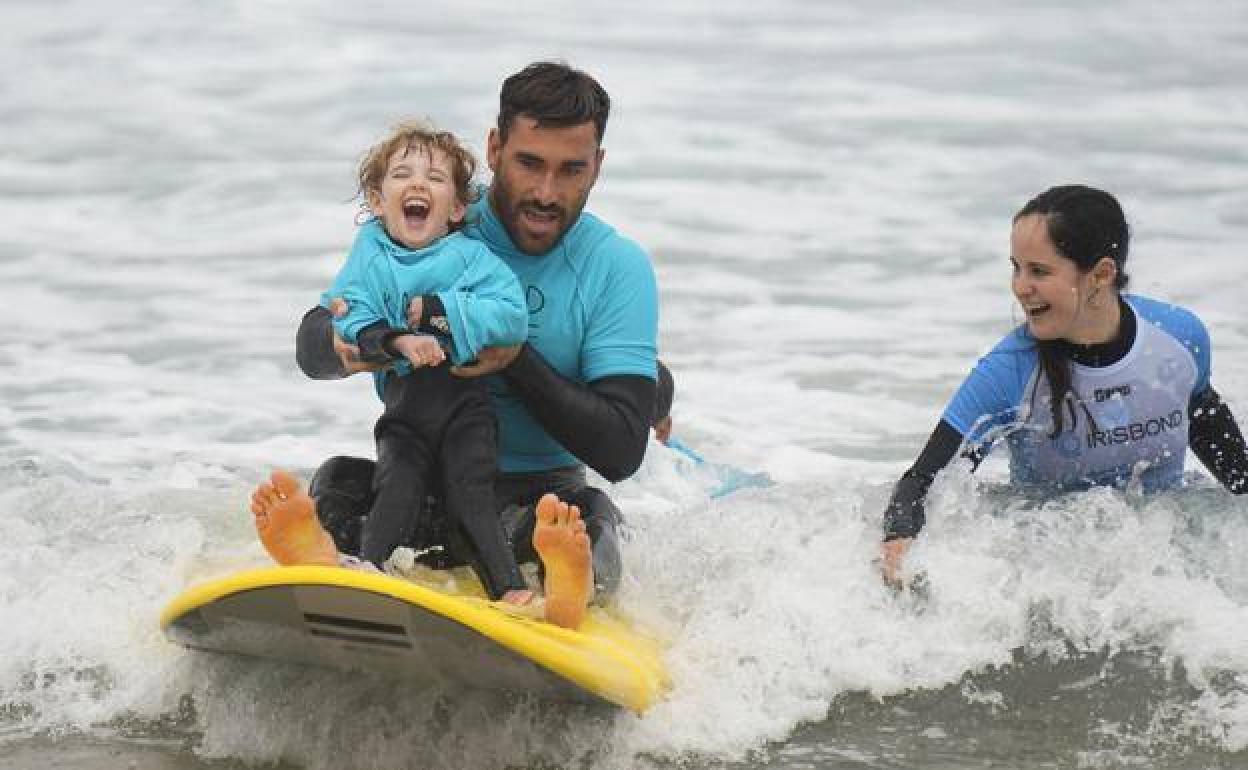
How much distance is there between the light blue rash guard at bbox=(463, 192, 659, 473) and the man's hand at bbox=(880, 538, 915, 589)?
0.75m

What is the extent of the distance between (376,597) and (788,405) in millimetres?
5131

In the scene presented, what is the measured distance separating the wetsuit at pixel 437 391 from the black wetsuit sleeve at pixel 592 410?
0.11 meters

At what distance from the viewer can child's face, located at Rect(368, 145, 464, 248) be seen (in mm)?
4465

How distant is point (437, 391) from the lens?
14.6ft

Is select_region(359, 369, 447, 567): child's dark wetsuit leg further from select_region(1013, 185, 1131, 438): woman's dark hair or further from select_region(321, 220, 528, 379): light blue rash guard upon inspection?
select_region(1013, 185, 1131, 438): woman's dark hair

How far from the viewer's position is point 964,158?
14836mm

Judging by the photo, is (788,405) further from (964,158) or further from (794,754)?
(964,158)

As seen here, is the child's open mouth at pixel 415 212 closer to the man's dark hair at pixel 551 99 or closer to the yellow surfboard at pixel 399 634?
the man's dark hair at pixel 551 99

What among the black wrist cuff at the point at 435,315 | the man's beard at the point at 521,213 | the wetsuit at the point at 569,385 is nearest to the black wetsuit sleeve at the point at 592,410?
the wetsuit at the point at 569,385

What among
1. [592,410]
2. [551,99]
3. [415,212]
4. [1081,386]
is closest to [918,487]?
[1081,386]

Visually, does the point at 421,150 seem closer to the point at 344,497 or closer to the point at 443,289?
the point at 443,289

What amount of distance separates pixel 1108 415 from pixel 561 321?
1.49 meters

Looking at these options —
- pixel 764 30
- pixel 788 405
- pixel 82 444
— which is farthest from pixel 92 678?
pixel 764 30

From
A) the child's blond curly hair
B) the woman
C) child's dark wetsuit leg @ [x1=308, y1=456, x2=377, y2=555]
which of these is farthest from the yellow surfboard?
the woman
